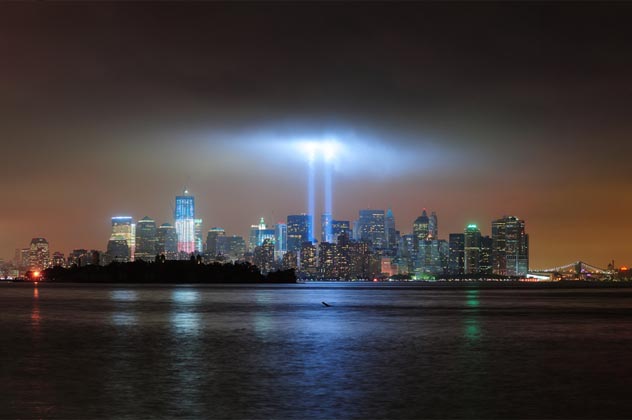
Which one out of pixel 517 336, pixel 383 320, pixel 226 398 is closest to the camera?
pixel 226 398

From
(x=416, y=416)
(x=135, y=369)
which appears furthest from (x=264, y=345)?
(x=416, y=416)

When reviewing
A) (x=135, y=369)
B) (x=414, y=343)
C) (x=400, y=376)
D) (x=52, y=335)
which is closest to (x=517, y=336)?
(x=414, y=343)

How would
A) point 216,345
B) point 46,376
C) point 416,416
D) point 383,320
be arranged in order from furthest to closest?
point 383,320
point 216,345
point 46,376
point 416,416

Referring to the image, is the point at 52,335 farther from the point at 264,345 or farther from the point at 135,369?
the point at 135,369

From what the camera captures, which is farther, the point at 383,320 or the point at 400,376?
the point at 383,320

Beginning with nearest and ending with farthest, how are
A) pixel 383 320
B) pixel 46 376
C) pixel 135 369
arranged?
pixel 46 376, pixel 135 369, pixel 383 320

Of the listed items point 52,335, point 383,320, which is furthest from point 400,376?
point 383,320

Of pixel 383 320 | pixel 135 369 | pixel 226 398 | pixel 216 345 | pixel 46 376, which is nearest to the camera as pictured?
pixel 226 398

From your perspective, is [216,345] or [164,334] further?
[164,334]

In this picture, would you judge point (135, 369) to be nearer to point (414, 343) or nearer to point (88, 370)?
point (88, 370)
